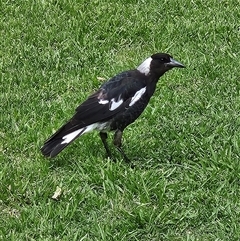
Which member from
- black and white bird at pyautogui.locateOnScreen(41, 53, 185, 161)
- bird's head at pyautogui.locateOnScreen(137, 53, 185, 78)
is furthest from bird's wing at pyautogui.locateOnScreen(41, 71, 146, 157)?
bird's head at pyautogui.locateOnScreen(137, 53, 185, 78)

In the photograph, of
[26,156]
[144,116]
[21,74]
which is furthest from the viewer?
[21,74]

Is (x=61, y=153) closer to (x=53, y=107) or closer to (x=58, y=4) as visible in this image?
(x=53, y=107)

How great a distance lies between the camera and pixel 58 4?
318 inches

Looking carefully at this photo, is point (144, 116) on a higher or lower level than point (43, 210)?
lower

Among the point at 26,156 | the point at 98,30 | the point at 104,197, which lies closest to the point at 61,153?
the point at 26,156

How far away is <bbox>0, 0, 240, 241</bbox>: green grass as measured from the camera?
4477 millimetres

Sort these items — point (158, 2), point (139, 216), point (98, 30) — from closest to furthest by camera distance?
1. point (139, 216)
2. point (98, 30)
3. point (158, 2)

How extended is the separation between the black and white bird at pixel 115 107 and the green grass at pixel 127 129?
0.24m

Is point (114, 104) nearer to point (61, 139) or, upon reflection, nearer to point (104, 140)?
point (104, 140)

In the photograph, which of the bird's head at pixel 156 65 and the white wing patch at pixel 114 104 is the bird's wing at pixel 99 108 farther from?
the bird's head at pixel 156 65

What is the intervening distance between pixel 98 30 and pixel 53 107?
1717 mm

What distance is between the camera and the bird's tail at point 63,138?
16.1ft

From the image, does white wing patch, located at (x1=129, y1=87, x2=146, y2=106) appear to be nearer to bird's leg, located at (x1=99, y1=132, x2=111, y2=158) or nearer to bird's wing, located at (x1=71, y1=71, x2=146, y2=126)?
bird's wing, located at (x1=71, y1=71, x2=146, y2=126)

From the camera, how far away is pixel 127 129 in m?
5.71
